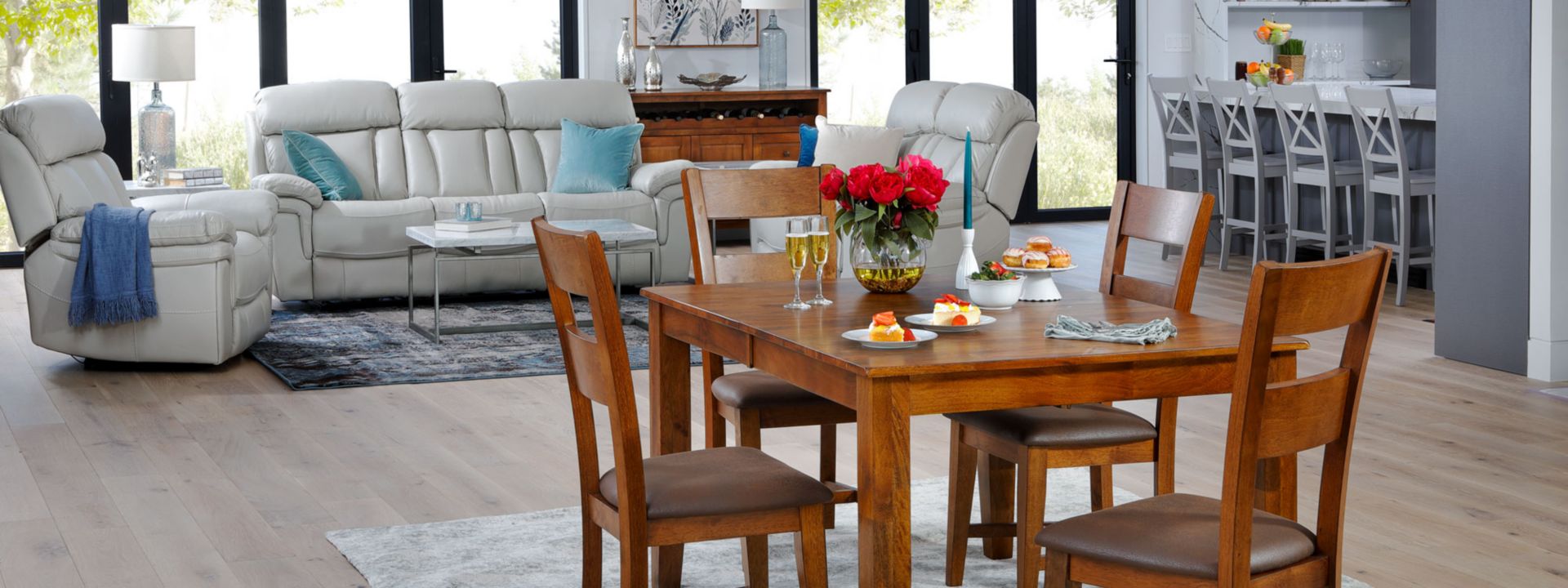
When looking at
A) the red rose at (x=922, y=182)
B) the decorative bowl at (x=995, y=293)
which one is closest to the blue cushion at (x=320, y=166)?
the red rose at (x=922, y=182)

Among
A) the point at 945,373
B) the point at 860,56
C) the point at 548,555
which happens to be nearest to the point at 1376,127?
the point at 860,56

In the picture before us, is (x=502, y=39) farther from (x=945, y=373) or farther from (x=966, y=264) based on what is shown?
(x=945, y=373)

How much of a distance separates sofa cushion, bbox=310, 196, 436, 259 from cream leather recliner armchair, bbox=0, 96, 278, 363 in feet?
4.15

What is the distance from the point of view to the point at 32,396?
17.1 ft

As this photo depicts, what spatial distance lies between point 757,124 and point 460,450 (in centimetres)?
511

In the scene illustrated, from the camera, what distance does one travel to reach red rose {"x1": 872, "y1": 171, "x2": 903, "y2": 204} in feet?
9.39

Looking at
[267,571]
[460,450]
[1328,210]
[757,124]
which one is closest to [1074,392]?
[267,571]

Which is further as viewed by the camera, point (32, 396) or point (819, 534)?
point (32, 396)

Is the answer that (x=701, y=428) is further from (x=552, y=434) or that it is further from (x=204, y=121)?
(x=204, y=121)

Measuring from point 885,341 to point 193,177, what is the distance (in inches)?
206

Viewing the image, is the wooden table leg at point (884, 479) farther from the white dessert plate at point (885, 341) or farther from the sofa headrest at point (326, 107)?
the sofa headrest at point (326, 107)

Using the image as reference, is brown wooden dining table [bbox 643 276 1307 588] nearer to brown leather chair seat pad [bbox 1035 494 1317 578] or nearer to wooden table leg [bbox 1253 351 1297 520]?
wooden table leg [bbox 1253 351 1297 520]

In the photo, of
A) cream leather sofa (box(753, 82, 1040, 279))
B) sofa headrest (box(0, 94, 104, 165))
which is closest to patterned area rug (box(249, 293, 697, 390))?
sofa headrest (box(0, 94, 104, 165))

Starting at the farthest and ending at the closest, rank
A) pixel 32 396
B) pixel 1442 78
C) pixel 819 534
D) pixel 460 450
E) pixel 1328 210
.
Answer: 1. pixel 1328 210
2. pixel 1442 78
3. pixel 32 396
4. pixel 460 450
5. pixel 819 534
